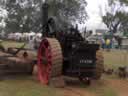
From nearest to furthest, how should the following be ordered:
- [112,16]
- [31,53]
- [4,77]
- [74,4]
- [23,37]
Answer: [4,77] < [31,53] < [74,4] < [23,37] < [112,16]

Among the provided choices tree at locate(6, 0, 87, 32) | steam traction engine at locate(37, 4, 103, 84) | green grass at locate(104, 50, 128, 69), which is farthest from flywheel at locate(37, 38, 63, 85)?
tree at locate(6, 0, 87, 32)

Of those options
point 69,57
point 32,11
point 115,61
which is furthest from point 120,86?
point 32,11

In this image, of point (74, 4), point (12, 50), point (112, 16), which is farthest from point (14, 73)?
point (112, 16)

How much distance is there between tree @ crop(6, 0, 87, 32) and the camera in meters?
42.2

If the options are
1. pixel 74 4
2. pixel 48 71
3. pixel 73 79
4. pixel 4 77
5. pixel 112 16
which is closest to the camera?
pixel 48 71

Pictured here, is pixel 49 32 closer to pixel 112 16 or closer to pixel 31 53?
pixel 31 53

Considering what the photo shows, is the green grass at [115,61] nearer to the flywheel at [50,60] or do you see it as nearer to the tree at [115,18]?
the flywheel at [50,60]

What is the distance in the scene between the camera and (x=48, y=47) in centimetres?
1060

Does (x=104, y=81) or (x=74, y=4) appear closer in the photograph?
(x=104, y=81)

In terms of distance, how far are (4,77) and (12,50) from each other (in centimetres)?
202

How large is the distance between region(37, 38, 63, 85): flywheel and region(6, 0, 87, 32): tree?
24.8 meters

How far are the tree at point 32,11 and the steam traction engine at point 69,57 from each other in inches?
979

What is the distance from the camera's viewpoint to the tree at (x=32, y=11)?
42250mm

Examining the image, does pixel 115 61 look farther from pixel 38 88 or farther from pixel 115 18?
pixel 115 18
